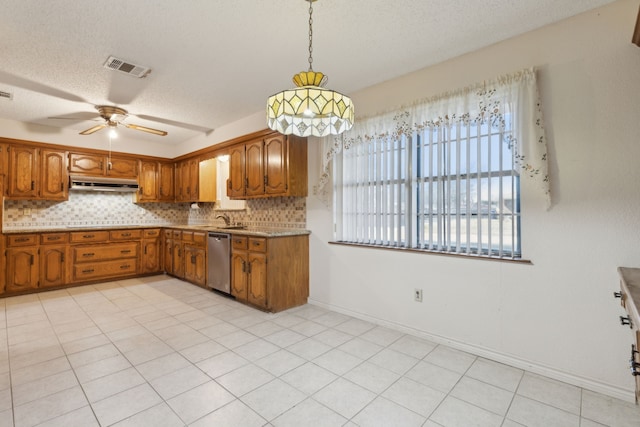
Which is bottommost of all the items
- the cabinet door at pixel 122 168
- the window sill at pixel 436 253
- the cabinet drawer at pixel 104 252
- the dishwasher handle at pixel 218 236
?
the cabinet drawer at pixel 104 252

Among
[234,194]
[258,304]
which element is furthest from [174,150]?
[258,304]

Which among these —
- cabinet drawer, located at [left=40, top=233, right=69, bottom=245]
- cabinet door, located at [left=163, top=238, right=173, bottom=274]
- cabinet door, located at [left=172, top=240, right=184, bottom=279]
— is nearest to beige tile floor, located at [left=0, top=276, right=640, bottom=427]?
cabinet drawer, located at [left=40, top=233, right=69, bottom=245]

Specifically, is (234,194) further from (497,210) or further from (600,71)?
(600,71)

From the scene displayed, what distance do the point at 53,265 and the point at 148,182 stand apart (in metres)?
1.95

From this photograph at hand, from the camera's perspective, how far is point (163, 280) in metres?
5.08

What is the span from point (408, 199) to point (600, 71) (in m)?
1.56

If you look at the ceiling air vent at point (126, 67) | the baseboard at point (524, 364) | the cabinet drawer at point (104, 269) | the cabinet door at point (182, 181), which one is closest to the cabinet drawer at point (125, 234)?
the cabinet drawer at point (104, 269)

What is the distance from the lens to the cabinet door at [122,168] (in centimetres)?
523

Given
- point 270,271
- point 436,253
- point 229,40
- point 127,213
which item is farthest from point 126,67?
point 127,213

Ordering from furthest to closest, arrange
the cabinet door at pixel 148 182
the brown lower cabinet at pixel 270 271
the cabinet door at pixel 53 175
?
the cabinet door at pixel 148 182, the cabinet door at pixel 53 175, the brown lower cabinet at pixel 270 271

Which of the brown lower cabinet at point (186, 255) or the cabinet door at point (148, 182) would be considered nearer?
the brown lower cabinet at point (186, 255)

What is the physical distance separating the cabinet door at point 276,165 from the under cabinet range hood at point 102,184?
3.03 metres

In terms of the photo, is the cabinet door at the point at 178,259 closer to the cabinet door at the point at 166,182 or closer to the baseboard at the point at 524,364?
the cabinet door at the point at 166,182

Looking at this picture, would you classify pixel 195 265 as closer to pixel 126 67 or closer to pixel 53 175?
pixel 53 175
